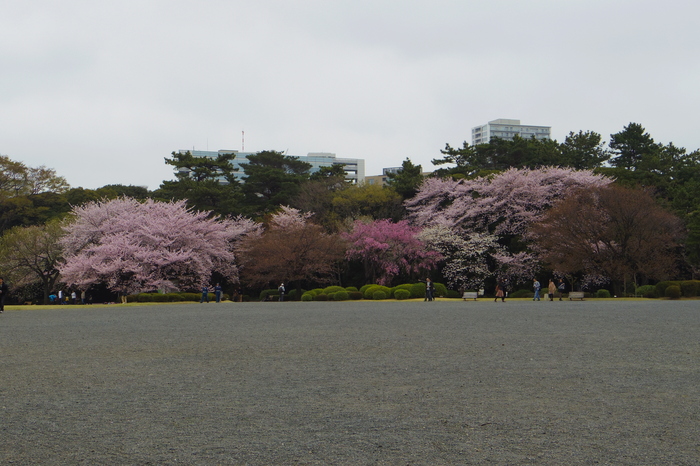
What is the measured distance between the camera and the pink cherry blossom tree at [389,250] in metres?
47.7

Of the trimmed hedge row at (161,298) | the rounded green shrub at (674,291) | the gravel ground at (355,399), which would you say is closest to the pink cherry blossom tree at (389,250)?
the trimmed hedge row at (161,298)

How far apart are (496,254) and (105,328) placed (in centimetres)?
3338

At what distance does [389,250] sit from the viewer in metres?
48.4

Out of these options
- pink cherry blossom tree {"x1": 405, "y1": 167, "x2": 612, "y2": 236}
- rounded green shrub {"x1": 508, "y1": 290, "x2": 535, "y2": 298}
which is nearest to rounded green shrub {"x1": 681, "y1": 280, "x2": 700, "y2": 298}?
rounded green shrub {"x1": 508, "y1": 290, "x2": 535, "y2": 298}

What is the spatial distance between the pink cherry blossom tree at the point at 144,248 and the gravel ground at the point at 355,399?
31.1 meters

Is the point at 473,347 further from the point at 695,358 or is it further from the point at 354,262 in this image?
the point at 354,262

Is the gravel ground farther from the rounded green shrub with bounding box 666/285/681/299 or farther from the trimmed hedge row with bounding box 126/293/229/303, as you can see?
the trimmed hedge row with bounding box 126/293/229/303

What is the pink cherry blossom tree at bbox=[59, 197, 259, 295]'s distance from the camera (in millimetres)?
45219

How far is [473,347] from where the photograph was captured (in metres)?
12.9

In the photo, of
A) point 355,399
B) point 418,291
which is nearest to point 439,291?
point 418,291

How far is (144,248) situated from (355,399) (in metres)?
40.6

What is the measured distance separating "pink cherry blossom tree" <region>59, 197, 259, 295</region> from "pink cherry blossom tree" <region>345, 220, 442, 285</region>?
9.01 meters

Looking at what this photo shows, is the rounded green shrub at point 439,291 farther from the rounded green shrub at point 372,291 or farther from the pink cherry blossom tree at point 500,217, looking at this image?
the rounded green shrub at point 372,291

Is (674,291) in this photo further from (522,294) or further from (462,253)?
(462,253)
